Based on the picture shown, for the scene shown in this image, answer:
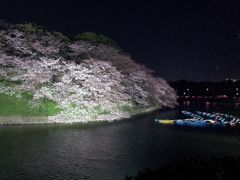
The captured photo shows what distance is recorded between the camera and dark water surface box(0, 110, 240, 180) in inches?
741

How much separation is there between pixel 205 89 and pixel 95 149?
5294 inches

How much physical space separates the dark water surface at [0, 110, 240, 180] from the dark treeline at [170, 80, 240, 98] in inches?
4430

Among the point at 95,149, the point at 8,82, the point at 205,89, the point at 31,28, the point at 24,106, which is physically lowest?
→ the point at 95,149

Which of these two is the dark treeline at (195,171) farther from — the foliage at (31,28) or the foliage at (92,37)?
the foliage at (92,37)

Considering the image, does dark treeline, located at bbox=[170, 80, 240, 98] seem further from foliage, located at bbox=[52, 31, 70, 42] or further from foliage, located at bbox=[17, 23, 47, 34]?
foliage, located at bbox=[17, 23, 47, 34]

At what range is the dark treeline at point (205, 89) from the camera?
144 metres

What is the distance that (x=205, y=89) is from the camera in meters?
154

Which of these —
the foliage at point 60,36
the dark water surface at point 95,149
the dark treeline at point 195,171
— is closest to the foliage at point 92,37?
the foliage at point 60,36

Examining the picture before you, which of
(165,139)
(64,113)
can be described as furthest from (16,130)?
(165,139)

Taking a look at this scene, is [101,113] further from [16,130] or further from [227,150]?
[227,150]

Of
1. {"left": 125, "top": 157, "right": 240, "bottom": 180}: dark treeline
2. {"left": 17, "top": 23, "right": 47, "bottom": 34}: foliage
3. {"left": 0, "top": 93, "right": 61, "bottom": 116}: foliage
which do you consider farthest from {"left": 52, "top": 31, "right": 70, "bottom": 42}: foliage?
{"left": 125, "top": 157, "right": 240, "bottom": 180}: dark treeline

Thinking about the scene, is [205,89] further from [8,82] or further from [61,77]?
[8,82]

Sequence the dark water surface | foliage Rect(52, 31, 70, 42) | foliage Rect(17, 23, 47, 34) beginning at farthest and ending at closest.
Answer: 1. foliage Rect(52, 31, 70, 42)
2. foliage Rect(17, 23, 47, 34)
3. the dark water surface

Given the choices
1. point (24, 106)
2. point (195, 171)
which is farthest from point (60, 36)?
point (195, 171)
